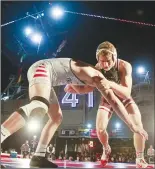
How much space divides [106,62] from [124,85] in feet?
0.95

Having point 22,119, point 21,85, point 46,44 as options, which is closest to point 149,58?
point 46,44

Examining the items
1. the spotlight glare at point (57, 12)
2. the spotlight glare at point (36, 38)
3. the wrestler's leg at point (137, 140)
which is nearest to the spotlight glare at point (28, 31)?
the spotlight glare at point (36, 38)

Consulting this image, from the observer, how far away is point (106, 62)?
2.78 metres

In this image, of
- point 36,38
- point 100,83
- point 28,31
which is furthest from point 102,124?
point 28,31

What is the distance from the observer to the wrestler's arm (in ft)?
8.51

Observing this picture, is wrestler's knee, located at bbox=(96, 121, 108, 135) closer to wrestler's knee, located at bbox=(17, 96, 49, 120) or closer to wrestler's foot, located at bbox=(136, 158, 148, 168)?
wrestler's foot, located at bbox=(136, 158, 148, 168)

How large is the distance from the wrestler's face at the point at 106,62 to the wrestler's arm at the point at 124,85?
159 mm

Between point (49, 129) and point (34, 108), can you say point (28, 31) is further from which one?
point (34, 108)

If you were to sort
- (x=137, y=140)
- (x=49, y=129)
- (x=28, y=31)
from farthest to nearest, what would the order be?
(x=28, y=31)
(x=137, y=140)
(x=49, y=129)

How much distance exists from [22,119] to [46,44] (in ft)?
5.95

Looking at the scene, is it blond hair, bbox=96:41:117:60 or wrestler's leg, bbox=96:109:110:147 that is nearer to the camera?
blond hair, bbox=96:41:117:60

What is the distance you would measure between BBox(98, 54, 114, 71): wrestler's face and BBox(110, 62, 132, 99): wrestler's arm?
159mm

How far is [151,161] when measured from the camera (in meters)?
4.54

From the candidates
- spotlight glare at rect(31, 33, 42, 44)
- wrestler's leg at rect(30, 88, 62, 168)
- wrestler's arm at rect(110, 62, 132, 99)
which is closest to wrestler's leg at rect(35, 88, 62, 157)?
wrestler's leg at rect(30, 88, 62, 168)
